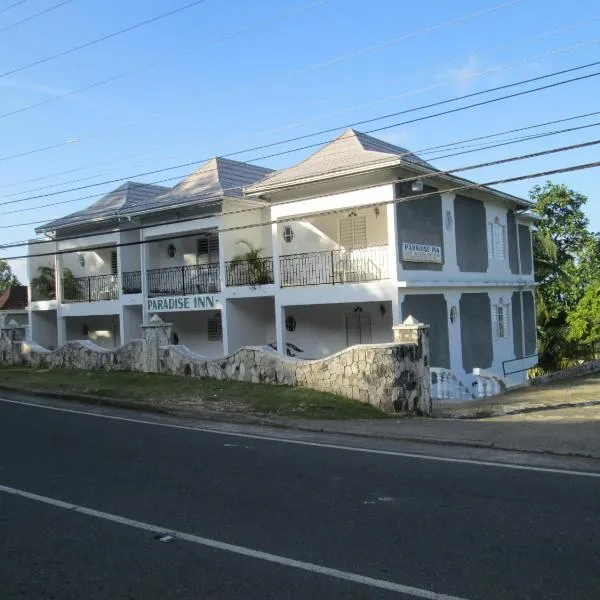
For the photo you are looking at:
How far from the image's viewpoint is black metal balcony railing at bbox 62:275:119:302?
26484 millimetres

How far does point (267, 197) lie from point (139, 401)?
28.8 ft

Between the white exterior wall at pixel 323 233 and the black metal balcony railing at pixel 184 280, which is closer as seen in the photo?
the white exterior wall at pixel 323 233

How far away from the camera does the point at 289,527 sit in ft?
19.9

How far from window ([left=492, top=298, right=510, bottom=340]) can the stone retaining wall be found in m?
10.9

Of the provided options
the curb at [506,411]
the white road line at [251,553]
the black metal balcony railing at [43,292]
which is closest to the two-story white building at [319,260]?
the black metal balcony railing at [43,292]

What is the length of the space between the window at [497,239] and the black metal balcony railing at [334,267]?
6924 mm

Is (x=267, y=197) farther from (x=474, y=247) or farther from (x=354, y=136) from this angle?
(x=474, y=247)

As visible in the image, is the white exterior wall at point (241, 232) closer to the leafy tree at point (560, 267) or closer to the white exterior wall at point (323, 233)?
the white exterior wall at point (323, 233)

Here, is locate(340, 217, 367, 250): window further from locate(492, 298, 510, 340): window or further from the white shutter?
locate(492, 298, 510, 340): window

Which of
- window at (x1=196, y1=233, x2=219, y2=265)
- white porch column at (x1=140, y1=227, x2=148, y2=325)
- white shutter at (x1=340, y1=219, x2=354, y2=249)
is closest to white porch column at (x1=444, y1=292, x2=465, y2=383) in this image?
white shutter at (x1=340, y1=219, x2=354, y2=249)

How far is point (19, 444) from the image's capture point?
10.4m

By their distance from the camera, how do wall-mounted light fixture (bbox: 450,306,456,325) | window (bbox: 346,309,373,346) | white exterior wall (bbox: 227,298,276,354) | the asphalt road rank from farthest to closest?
1. white exterior wall (bbox: 227,298,276,354)
2. window (bbox: 346,309,373,346)
3. wall-mounted light fixture (bbox: 450,306,456,325)
4. the asphalt road

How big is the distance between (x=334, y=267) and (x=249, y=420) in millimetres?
8239

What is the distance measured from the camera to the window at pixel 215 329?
25.1 m
